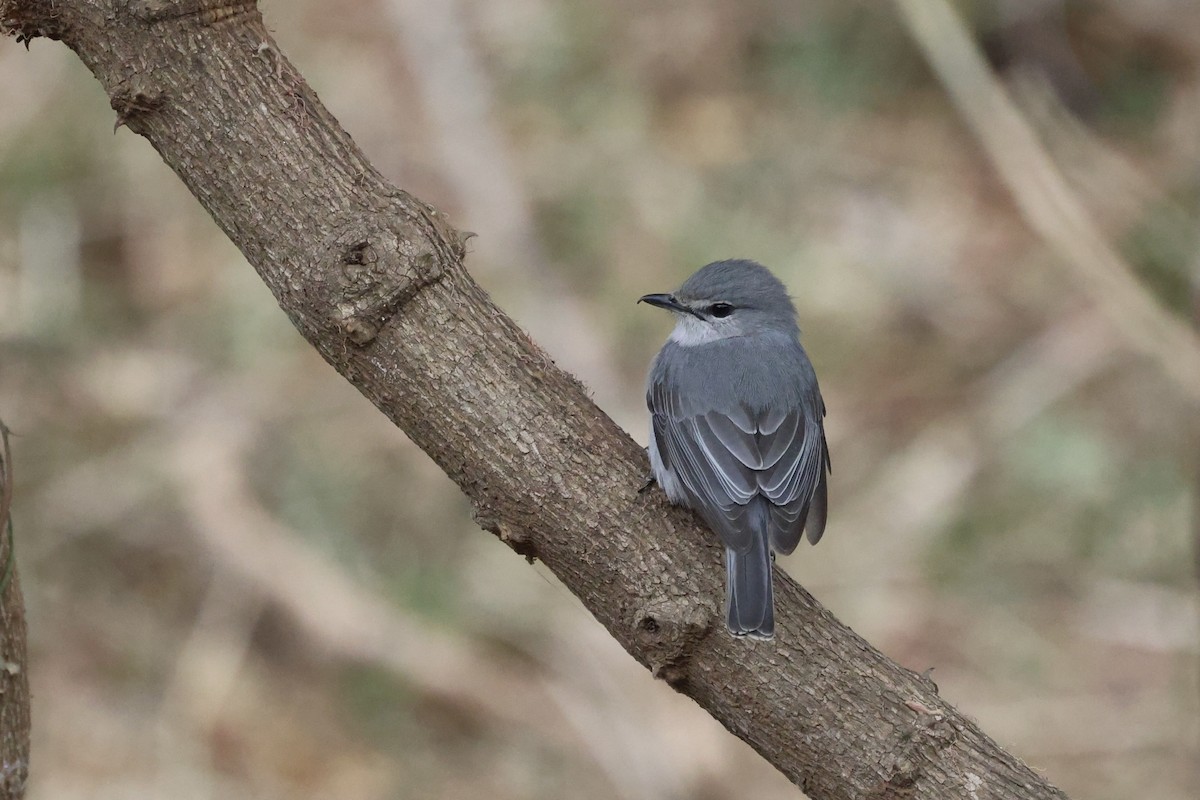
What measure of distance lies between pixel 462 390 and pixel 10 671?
1217mm

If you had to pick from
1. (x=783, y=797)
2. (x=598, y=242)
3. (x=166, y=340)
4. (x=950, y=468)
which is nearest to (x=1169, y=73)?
(x=950, y=468)

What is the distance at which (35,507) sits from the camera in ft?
23.2

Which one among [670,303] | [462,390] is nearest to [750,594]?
[462,390]

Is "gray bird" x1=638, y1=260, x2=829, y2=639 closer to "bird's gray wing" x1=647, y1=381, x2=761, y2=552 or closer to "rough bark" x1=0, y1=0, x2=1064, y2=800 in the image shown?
"bird's gray wing" x1=647, y1=381, x2=761, y2=552

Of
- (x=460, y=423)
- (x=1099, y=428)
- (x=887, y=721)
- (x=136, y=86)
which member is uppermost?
(x=1099, y=428)

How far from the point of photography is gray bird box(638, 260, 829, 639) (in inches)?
145

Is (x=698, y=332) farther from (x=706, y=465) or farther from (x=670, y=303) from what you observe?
(x=706, y=465)

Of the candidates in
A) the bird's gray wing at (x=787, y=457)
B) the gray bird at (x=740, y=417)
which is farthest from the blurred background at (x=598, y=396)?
the bird's gray wing at (x=787, y=457)

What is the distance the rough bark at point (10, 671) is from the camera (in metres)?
2.96

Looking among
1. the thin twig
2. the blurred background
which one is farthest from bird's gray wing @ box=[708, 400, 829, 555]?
the blurred background

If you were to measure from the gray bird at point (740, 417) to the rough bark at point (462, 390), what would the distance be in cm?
30

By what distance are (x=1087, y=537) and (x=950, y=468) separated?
2.86 feet

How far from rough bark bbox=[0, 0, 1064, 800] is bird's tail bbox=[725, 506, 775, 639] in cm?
4

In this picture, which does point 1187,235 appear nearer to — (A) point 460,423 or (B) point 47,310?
(A) point 460,423
